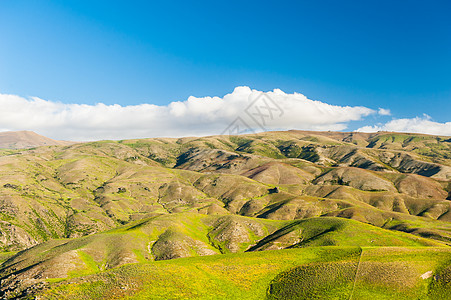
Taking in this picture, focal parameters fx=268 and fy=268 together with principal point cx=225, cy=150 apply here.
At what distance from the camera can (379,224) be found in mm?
198750

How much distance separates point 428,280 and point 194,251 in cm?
10714

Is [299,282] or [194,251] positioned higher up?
[299,282]

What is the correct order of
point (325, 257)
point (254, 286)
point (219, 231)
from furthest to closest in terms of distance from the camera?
point (219, 231), point (325, 257), point (254, 286)

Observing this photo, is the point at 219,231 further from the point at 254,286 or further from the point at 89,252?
the point at 254,286

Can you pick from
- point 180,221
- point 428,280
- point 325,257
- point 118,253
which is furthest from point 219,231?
point 428,280

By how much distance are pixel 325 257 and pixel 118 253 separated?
313 feet

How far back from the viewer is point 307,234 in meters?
152

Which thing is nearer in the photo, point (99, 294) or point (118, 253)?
point (99, 294)

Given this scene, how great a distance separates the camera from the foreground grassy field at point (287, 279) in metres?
65.8

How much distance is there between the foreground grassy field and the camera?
216 feet

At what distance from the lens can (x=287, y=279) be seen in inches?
3061

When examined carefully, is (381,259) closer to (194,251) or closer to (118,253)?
(194,251)

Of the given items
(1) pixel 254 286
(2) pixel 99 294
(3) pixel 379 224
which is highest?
(2) pixel 99 294

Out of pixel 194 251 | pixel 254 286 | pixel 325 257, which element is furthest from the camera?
pixel 194 251
